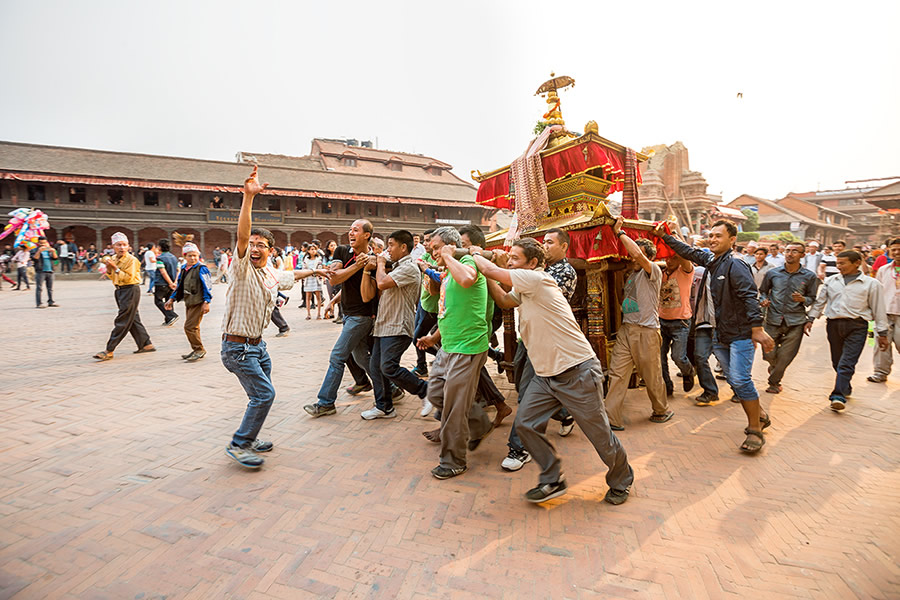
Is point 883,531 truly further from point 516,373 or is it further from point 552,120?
point 552,120

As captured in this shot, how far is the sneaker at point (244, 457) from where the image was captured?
358 centimetres

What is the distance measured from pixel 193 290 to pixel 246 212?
4652 millimetres

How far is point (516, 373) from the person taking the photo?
411cm

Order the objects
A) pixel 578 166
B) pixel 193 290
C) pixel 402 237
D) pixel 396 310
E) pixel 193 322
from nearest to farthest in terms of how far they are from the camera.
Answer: pixel 396 310 < pixel 402 237 < pixel 578 166 < pixel 193 290 < pixel 193 322

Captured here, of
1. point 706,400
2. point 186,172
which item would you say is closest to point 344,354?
point 706,400

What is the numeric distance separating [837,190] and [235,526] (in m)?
84.1

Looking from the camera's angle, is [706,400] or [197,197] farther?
[197,197]

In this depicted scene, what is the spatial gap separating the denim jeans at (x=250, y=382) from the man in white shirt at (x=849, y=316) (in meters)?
6.12

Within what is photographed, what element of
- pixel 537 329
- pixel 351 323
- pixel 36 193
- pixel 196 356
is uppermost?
pixel 36 193

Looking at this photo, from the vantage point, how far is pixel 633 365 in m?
4.57

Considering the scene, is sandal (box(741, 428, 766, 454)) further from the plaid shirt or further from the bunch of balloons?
the bunch of balloons

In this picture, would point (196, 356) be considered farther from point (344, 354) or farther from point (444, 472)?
point (444, 472)

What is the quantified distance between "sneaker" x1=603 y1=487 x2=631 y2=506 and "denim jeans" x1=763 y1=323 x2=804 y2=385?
361 cm

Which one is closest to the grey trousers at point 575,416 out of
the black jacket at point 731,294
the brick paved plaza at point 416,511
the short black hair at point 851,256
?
the brick paved plaza at point 416,511
